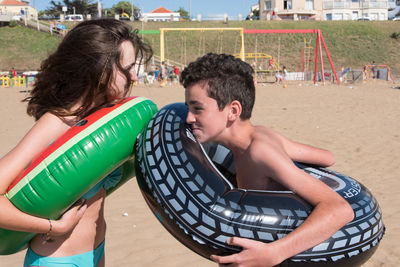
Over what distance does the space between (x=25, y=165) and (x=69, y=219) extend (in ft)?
1.09

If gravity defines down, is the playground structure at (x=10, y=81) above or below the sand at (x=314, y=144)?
above

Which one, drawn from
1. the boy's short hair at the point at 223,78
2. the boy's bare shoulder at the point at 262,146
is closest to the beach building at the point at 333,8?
the boy's short hair at the point at 223,78

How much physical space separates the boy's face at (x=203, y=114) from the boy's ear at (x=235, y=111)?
0.03 meters

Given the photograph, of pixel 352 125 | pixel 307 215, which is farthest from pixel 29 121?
pixel 307 215

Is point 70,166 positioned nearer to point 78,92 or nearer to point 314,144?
point 78,92

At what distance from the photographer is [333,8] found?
2406 inches

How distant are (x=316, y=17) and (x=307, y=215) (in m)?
61.8

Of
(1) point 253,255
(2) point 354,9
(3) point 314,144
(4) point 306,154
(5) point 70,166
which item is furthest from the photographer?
(2) point 354,9

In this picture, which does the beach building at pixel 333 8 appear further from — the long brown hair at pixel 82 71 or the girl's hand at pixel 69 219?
the girl's hand at pixel 69 219

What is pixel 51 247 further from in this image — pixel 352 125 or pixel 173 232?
pixel 352 125

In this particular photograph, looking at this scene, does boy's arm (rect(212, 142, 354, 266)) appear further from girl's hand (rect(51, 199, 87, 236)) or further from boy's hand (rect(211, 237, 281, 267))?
girl's hand (rect(51, 199, 87, 236))

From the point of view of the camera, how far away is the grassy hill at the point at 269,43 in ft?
120

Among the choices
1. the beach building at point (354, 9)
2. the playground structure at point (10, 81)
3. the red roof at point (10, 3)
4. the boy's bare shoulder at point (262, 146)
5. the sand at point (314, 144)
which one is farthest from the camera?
the red roof at point (10, 3)

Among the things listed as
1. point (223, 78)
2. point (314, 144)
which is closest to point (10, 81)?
point (314, 144)
